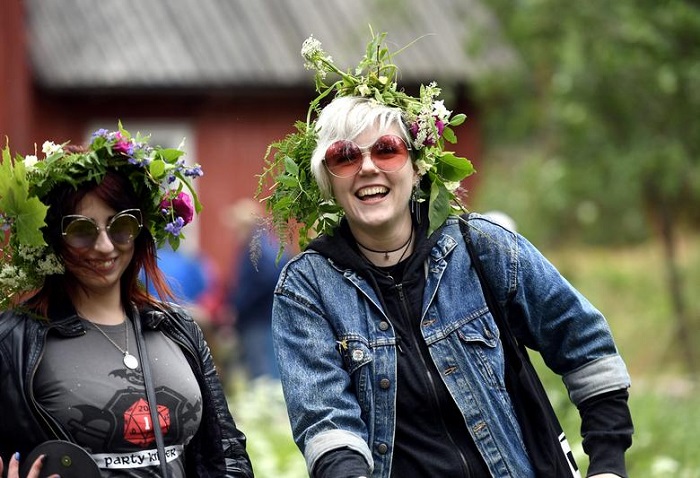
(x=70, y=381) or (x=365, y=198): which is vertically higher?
(x=365, y=198)

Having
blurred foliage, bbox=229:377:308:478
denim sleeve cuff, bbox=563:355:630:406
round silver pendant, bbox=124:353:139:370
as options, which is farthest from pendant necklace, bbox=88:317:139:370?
blurred foliage, bbox=229:377:308:478

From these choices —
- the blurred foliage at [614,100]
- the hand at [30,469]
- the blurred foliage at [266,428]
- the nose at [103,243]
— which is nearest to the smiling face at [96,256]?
the nose at [103,243]

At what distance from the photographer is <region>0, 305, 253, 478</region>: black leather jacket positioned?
414cm

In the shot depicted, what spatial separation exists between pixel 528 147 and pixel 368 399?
59.9 ft

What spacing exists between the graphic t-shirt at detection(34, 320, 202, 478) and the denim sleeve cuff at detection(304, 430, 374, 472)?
0.49 m

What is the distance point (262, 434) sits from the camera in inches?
404

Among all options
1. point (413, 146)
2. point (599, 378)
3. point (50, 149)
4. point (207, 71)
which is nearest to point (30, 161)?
point (50, 149)

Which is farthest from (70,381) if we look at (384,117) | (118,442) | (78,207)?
(384,117)

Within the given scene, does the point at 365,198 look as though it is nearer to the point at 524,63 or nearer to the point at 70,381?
the point at 70,381

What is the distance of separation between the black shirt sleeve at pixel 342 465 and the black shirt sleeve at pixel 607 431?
76 cm

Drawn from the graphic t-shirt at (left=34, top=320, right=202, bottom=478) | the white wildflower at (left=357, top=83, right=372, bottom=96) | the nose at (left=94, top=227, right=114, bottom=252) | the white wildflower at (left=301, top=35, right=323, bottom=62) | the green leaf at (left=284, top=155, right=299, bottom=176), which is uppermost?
the white wildflower at (left=301, top=35, right=323, bottom=62)

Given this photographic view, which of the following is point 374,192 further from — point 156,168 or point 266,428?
point 266,428

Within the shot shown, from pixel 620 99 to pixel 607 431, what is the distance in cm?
868

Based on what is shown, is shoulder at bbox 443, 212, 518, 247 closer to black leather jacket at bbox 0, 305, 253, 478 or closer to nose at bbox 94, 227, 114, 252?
black leather jacket at bbox 0, 305, 253, 478
